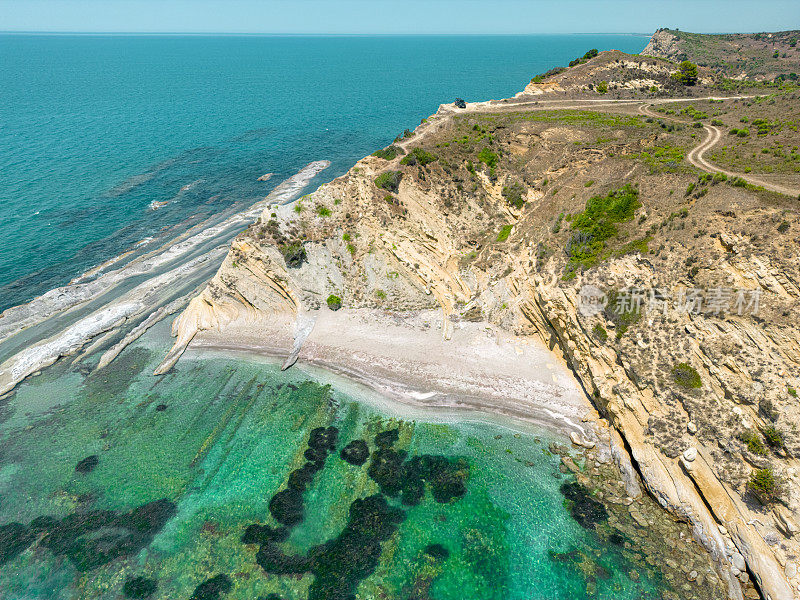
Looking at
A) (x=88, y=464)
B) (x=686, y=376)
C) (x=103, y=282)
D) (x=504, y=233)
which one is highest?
(x=686, y=376)

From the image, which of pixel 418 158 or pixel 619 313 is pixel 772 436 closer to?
pixel 619 313

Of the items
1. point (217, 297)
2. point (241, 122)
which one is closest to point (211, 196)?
point (217, 297)

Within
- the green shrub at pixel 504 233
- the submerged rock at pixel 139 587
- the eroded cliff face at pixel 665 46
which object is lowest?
the submerged rock at pixel 139 587

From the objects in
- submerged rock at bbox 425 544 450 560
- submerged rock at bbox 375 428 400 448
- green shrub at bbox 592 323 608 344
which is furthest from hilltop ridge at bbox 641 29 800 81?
submerged rock at bbox 425 544 450 560

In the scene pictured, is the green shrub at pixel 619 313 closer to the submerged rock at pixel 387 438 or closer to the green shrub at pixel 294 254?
the submerged rock at pixel 387 438

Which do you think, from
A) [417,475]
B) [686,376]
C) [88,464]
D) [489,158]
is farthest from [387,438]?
[489,158]

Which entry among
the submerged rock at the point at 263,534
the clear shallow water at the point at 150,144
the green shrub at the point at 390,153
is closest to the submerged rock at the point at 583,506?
the submerged rock at the point at 263,534

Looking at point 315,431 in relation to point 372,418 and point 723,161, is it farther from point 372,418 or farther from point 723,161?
point 723,161
